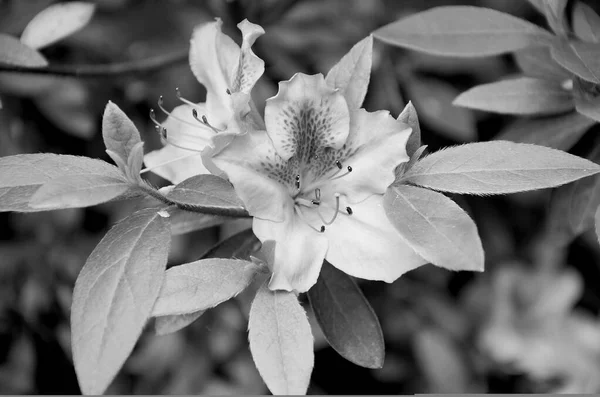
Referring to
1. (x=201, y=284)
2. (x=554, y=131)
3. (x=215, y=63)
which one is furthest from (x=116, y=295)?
(x=554, y=131)

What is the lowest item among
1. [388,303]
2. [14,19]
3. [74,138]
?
[388,303]

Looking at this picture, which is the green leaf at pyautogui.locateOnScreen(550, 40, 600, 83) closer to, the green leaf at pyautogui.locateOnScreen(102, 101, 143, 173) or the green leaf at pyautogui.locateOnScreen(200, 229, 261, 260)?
the green leaf at pyautogui.locateOnScreen(200, 229, 261, 260)

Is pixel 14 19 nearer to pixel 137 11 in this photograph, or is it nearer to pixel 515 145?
pixel 137 11

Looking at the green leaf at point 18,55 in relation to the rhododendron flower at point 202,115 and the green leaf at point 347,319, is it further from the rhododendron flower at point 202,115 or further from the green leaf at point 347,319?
the green leaf at point 347,319

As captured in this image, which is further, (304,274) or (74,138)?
(74,138)

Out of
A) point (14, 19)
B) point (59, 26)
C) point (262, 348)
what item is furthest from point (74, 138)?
point (262, 348)

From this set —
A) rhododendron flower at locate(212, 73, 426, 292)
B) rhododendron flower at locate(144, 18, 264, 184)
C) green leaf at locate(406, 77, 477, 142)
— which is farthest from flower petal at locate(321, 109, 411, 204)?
green leaf at locate(406, 77, 477, 142)
